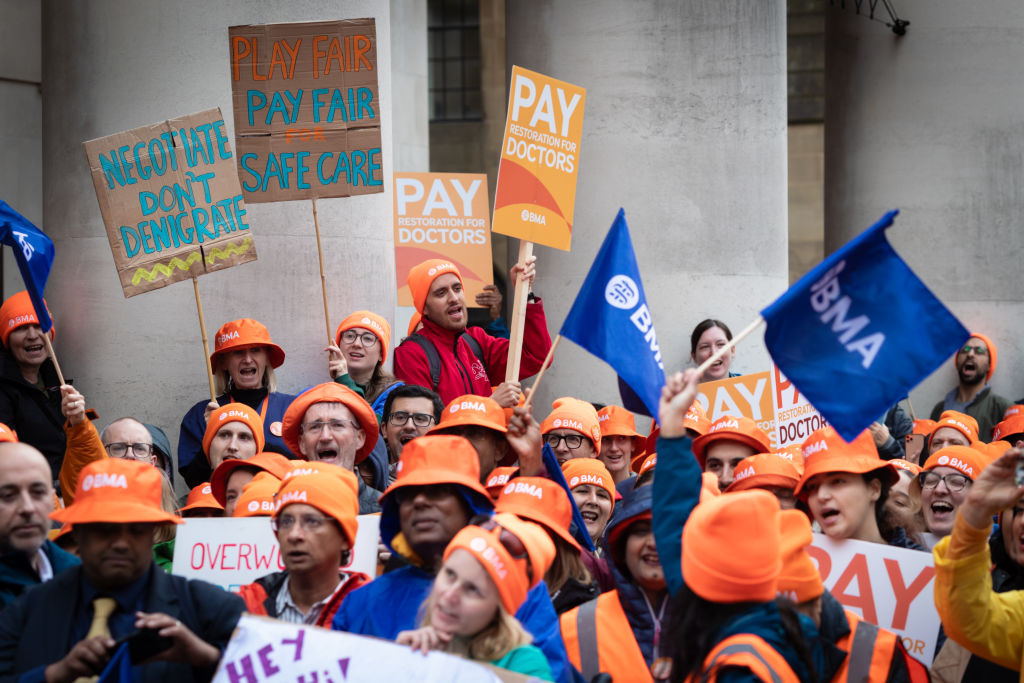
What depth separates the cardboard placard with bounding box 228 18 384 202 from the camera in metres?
7.73

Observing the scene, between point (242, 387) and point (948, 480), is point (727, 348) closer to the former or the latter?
point (948, 480)

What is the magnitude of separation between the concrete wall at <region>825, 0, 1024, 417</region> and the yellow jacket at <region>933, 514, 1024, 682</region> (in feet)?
30.8

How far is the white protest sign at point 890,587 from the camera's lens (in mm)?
4918

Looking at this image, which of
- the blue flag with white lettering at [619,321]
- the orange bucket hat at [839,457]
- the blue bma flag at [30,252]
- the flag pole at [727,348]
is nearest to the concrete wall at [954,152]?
the orange bucket hat at [839,457]

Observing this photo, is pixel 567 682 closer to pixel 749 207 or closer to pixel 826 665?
pixel 826 665

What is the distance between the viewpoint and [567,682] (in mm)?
4152

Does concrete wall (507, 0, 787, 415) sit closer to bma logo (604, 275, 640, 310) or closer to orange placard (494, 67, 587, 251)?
orange placard (494, 67, 587, 251)

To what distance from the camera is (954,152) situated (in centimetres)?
1379

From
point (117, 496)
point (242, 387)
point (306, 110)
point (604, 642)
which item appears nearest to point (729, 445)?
point (604, 642)

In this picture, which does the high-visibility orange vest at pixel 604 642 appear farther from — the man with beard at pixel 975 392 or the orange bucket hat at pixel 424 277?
the man with beard at pixel 975 392

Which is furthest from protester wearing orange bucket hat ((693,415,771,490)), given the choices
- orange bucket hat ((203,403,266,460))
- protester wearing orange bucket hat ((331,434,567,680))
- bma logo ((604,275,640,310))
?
orange bucket hat ((203,403,266,460))

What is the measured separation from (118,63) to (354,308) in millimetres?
2223

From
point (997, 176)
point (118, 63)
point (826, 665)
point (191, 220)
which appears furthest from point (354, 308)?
point (997, 176)

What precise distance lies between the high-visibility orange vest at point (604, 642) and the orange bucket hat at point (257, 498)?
1487 mm
